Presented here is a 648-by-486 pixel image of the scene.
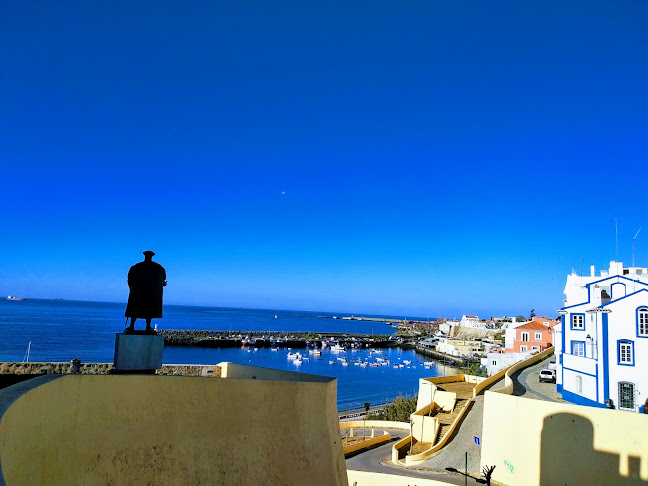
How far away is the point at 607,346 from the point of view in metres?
19.5

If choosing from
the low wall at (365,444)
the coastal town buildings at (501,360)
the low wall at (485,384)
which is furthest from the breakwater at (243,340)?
the low wall at (485,384)

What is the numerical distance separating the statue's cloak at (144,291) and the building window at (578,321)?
20982 mm

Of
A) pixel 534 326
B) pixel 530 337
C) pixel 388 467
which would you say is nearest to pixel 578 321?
pixel 388 467

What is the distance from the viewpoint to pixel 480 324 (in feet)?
398

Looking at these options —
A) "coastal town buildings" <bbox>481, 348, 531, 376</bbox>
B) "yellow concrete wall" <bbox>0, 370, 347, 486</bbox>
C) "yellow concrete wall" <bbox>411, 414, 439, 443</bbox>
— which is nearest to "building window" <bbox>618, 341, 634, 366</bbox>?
"yellow concrete wall" <bbox>411, 414, 439, 443</bbox>

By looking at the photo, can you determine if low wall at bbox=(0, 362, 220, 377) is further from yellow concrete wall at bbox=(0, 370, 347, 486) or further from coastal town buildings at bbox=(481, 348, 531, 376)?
coastal town buildings at bbox=(481, 348, 531, 376)

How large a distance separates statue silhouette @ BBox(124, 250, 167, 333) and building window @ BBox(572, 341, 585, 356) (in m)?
21.1

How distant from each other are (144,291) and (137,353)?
34.5 inches

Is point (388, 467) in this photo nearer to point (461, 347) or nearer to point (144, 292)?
point (144, 292)

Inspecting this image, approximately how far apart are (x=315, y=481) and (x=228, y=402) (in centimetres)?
202

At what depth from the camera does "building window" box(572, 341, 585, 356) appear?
21.5 metres

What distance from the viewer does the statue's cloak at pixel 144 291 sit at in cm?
652

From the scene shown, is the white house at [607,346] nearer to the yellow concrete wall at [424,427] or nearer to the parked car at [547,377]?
the parked car at [547,377]

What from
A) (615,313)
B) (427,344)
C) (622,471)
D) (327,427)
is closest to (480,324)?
(427,344)
